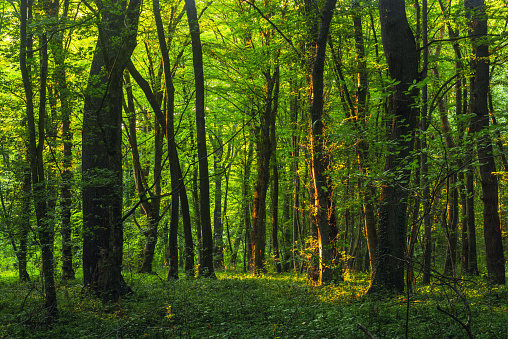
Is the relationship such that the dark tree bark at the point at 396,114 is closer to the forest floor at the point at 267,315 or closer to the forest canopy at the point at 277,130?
the forest canopy at the point at 277,130

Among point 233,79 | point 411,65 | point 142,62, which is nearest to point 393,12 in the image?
point 411,65

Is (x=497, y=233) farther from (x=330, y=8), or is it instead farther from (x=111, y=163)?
(x=111, y=163)

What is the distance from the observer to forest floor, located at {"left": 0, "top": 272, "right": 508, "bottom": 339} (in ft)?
17.6

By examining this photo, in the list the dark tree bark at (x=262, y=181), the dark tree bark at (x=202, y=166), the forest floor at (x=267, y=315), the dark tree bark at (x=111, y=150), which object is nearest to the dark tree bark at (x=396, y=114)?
the forest floor at (x=267, y=315)

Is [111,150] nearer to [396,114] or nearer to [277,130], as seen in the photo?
[396,114]

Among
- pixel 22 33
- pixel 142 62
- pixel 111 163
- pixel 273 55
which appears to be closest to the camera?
pixel 22 33

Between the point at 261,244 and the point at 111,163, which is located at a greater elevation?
the point at 111,163

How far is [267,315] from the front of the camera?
7.04 meters

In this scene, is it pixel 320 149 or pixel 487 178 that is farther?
pixel 487 178

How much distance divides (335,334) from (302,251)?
5.29 m

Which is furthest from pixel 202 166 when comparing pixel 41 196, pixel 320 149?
pixel 41 196

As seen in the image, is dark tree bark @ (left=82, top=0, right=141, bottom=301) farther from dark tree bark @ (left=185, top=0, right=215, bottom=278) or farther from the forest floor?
dark tree bark @ (left=185, top=0, right=215, bottom=278)

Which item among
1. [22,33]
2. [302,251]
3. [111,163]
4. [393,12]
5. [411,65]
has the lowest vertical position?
[302,251]

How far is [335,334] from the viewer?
211 inches
